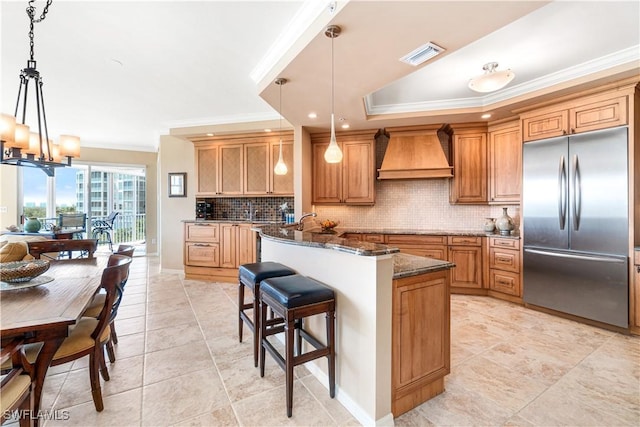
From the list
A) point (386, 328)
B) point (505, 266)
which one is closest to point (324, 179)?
point (505, 266)

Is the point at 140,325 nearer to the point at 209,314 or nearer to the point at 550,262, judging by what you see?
the point at 209,314

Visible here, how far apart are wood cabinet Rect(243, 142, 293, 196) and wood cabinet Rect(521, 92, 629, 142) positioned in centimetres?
338

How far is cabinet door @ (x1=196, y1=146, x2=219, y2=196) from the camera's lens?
5.01 meters

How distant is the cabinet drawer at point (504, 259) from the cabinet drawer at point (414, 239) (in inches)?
25.0

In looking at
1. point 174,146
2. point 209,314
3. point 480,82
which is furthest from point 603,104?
point 174,146

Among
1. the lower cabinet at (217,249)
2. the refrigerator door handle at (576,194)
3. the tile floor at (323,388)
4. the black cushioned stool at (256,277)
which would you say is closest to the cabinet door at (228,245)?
the lower cabinet at (217,249)

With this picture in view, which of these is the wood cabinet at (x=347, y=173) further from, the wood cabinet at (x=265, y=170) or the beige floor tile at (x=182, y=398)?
the beige floor tile at (x=182, y=398)

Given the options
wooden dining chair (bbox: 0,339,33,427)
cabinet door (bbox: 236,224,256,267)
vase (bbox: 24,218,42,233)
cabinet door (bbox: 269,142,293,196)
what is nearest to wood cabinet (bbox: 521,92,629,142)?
cabinet door (bbox: 269,142,293,196)

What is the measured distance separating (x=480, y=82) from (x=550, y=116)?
4.51 feet

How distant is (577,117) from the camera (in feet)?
9.94

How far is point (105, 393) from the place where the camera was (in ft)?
6.13

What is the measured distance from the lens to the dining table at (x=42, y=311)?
4.01 ft

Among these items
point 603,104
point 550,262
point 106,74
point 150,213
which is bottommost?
point 550,262

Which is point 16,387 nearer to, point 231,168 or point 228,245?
point 228,245
